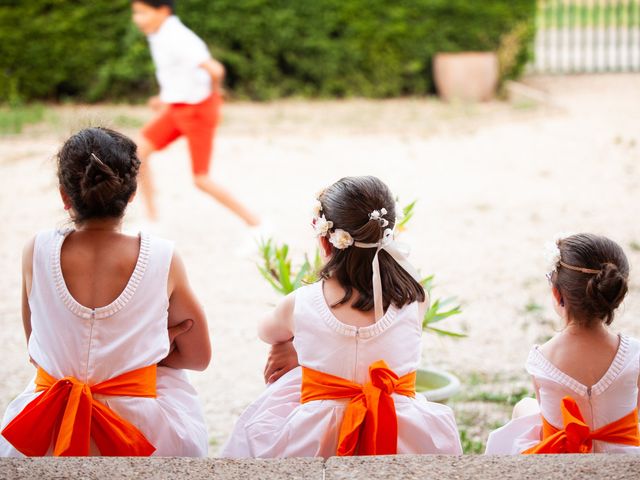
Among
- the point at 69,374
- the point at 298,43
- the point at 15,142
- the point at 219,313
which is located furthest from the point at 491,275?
the point at 298,43

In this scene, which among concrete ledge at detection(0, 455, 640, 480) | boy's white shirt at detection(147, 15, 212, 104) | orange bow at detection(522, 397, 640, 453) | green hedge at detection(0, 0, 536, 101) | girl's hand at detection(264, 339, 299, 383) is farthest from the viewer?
green hedge at detection(0, 0, 536, 101)

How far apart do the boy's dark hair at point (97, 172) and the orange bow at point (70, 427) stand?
44 cm

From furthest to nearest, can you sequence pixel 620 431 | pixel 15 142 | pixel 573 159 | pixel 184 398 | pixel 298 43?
pixel 298 43 < pixel 15 142 < pixel 573 159 < pixel 184 398 < pixel 620 431

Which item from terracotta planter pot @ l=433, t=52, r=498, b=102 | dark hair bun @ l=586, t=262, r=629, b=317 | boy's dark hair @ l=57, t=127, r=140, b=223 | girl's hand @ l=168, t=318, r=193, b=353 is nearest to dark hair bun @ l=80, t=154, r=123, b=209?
boy's dark hair @ l=57, t=127, r=140, b=223

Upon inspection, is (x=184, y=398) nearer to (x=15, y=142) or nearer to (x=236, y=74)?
(x=15, y=142)

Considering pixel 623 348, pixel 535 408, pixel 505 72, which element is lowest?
pixel 505 72

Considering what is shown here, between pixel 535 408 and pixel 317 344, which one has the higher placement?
pixel 317 344

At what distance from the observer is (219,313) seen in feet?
16.1

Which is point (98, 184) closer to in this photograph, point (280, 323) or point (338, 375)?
point (280, 323)

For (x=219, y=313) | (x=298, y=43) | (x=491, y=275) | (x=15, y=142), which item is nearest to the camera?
(x=219, y=313)

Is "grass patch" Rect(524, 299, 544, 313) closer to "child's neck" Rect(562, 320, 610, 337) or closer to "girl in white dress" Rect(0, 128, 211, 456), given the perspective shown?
"child's neck" Rect(562, 320, 610, 337)

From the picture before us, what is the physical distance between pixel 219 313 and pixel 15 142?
17.3ft

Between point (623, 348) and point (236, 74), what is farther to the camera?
point (236, 74)

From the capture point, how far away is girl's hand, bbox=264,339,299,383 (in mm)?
2779
